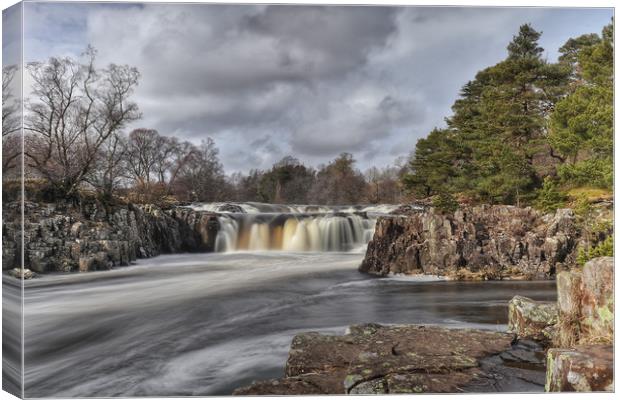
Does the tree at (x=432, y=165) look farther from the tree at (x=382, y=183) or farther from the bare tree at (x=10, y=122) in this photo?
the bare tree at (x=10, y=122)

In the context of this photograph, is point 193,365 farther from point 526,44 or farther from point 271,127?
point 526,44

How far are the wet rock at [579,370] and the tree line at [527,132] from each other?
1782mm

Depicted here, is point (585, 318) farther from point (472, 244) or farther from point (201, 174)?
point (201, 174)

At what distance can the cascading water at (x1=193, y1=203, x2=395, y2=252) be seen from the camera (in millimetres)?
5105

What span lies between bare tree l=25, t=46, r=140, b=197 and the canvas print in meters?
0.02

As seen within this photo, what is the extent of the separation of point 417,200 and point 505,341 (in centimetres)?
170

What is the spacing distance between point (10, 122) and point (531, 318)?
489 cm

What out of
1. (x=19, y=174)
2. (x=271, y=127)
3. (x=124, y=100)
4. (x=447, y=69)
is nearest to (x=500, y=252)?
(x=447, y=69)

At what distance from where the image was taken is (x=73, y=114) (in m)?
4.02

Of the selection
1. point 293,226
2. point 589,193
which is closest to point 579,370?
point 589,193

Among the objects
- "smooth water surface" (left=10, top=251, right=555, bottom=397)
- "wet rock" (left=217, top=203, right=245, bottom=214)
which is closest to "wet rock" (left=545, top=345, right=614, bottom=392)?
"smooth water surface" (left=10, top=251, right=555, bottom=397)

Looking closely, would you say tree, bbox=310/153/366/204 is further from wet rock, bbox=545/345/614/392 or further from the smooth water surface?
wet rock, bbox=545/345/614/392

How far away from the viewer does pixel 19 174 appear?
362 cm

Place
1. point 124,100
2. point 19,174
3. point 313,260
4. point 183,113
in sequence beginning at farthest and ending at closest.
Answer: point 313,260
point 183,113
point 124,100
point 19,174
